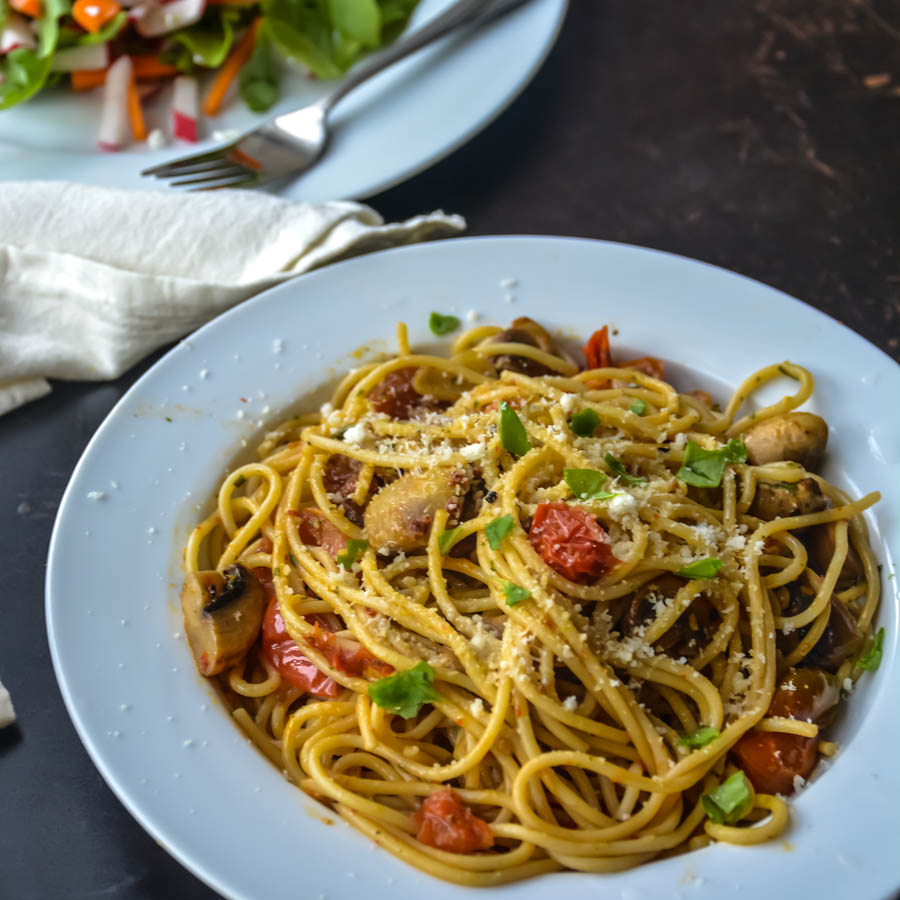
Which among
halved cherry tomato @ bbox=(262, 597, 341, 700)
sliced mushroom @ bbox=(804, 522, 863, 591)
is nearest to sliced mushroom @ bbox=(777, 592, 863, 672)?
sliced mushroom @ bbox=(804, 522, 863, 591)

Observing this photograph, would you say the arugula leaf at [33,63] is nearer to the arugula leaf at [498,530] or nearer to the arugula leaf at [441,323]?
the arugula leaf at [441,323]

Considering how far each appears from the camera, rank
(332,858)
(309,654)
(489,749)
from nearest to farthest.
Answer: (332,858), (489,749), (309,654)

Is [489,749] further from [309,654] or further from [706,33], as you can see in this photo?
[706,33]

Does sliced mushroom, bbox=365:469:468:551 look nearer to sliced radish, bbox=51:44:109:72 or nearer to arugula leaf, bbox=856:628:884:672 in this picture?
arugula leaf, bbox=856:628:884:672

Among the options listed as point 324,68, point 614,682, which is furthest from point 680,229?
point 614,682

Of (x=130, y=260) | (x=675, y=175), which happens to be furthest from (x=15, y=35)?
(x=675, y=175)

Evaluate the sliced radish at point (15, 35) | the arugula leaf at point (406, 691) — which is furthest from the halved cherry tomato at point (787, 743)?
the sliced radish at point (15, 35)
